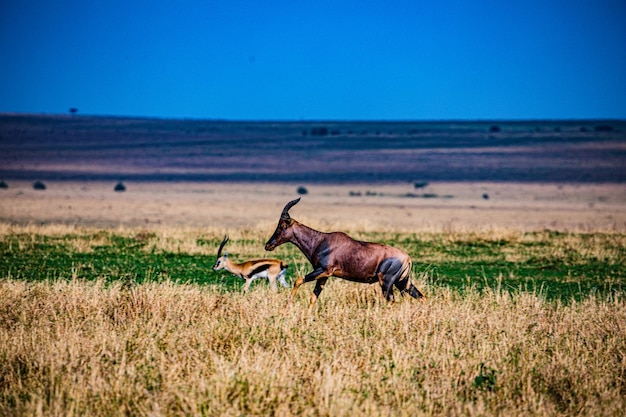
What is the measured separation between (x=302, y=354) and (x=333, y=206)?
3692 centimetres

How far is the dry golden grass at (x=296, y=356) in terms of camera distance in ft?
24.0

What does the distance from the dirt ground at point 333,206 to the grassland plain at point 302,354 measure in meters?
14.2

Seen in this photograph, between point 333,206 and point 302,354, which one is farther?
point 333,206

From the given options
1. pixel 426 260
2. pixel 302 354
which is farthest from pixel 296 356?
pixel 426 260

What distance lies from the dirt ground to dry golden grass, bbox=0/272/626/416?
14.3 meters

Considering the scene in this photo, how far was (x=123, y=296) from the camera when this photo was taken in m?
11.0

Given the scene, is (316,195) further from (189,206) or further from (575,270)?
(575,270)

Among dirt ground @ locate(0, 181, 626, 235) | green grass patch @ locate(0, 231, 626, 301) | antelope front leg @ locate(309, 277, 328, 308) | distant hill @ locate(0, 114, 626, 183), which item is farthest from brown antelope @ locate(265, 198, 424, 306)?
distant hill @ locate(0, 114, 626, 183)

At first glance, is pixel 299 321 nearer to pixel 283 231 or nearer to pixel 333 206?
pixel 283 231

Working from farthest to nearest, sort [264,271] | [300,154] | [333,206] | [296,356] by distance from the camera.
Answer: [300,154] → [333,206] → [264,271] → [296,356]

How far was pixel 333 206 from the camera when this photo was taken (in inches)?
1794

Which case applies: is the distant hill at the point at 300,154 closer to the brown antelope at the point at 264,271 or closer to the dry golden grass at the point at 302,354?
the brown antelope at the point at 264,271

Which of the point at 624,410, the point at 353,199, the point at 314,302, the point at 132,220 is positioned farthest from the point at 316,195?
the point at 624,410

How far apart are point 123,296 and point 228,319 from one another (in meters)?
1.83
